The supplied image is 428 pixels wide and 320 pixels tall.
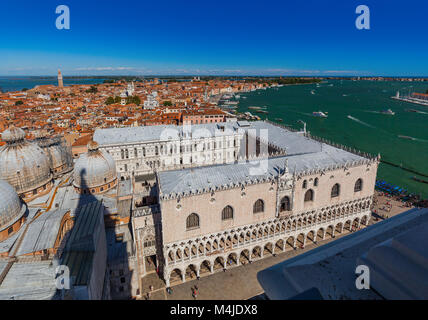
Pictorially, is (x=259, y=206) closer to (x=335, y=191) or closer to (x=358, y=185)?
(x=335, y=191)

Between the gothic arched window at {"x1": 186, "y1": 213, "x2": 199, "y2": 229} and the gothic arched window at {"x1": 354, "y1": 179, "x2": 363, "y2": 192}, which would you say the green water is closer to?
the gothic arched window at {"x1": 354, "y1": 179, "x2": 363, "y2": 192}

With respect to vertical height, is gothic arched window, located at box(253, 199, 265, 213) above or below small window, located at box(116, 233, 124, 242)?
above

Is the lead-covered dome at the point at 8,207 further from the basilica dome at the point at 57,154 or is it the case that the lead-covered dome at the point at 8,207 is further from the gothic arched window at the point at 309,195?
the gothic arched window at the point at 309,195

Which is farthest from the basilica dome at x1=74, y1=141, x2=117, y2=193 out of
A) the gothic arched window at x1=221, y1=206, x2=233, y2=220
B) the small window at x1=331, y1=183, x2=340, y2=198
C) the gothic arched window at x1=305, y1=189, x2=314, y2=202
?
the small window at x1=331, y1=183, x2=340, y2=198

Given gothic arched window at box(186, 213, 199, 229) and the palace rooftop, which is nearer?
gothic arched window at box(186, 213, 199, 229)

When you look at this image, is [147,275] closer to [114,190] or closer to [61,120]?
[114,190]

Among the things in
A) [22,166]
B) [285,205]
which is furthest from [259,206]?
[22,166]
